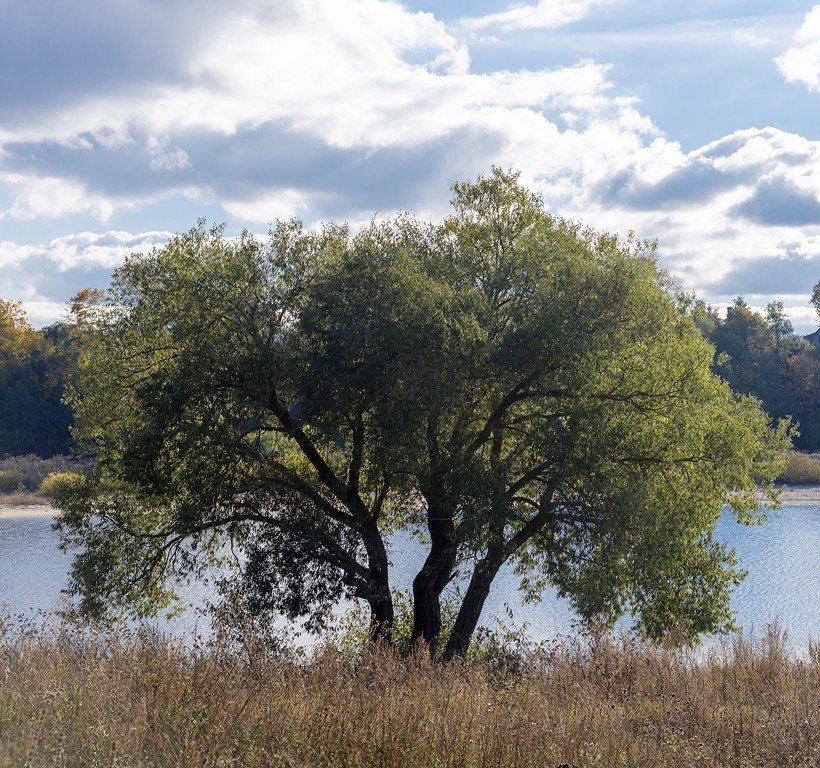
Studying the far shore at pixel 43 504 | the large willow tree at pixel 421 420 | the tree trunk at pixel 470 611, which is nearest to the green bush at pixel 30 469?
the far shore at pixel 43 504

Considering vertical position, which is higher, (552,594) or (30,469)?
(30,469)

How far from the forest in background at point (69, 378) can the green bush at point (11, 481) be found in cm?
606

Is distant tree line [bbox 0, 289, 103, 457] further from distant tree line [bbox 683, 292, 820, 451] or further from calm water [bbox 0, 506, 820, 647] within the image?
distant tree line [bbox 683, 292, 820, 451]

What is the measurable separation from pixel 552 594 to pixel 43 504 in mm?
38363

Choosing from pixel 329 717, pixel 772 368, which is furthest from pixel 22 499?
pixel 772 368

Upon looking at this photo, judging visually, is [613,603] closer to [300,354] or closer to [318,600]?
[318,600]

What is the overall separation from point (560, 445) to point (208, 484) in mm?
6191

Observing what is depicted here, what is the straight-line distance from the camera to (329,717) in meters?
6.35

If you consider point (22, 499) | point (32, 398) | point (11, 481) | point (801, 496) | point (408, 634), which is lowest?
point (408, 634)

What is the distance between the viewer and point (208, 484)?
16.0 metres

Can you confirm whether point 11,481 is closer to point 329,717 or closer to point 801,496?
point 801,496

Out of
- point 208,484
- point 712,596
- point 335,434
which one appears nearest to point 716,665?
point 712,596

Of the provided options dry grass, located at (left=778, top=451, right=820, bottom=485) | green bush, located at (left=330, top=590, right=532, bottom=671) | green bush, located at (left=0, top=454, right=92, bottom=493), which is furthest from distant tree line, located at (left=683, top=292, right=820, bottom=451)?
green bush, located at (left=330, top=590, right=532, bottom=671)

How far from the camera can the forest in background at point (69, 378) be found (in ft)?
226
